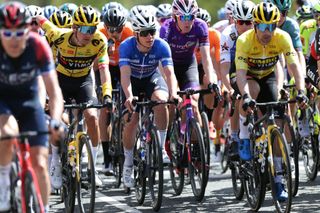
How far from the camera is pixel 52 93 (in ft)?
28.7

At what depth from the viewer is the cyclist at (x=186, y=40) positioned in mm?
12688

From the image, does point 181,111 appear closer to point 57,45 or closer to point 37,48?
point 57,45

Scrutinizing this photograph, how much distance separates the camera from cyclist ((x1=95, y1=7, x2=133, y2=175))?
13812 millimetres

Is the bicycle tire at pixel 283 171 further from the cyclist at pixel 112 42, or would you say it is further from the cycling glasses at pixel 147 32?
the cyclist at pixel 112 42

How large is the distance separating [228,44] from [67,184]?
9.64 ft

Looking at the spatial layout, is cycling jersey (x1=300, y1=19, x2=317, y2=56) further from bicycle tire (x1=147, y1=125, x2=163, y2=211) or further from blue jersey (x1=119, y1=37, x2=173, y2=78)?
bicycle tire (x1=147, y1=125, x2=163, y2=211)

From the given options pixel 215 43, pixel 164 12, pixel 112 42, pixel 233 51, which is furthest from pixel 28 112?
pixel 164 12

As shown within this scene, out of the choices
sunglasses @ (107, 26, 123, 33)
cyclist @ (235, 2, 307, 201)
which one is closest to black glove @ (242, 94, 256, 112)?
cyclist @ (235, 2, 307, 201)

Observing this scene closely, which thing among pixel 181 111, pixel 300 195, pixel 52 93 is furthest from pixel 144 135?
pixel 52 93

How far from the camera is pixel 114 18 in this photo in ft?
45.3

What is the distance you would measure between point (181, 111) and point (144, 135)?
89 centimetres

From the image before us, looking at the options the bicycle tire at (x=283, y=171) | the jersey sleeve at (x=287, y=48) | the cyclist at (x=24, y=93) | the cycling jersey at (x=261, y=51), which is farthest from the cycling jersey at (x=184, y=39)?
the cyclist at (x=24, y=93)

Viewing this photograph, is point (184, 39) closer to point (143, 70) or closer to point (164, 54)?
point (143, 70)

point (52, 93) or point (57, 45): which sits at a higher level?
point (57, 45)
